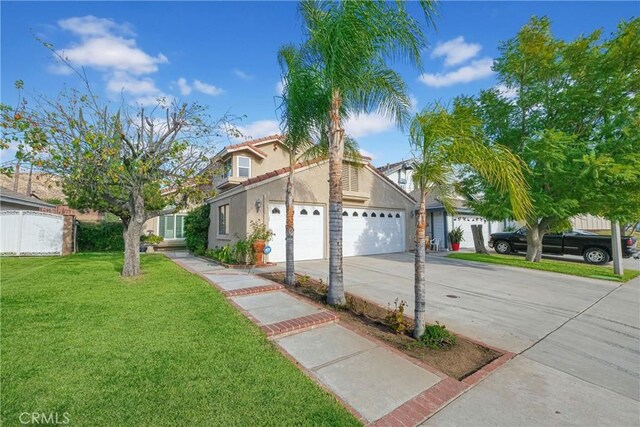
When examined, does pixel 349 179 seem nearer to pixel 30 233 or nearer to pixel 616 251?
pixel 616 251

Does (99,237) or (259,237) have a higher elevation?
(259,237)

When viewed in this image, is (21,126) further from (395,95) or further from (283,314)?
(395,95)

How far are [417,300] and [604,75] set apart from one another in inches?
508

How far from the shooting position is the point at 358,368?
3551mm

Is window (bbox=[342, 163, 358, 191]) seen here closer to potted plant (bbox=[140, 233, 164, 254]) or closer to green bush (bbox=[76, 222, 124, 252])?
potted plant (bbox=[140, 233, 164, 254])

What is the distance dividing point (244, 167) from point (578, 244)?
18.4 metres

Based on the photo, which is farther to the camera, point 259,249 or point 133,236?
point 259,249

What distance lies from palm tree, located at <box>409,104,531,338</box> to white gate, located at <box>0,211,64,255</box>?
17.8 m

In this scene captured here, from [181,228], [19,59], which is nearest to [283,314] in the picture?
[19,59]

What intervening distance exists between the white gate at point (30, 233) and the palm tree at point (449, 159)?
1780 cm

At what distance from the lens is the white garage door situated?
12.1 m

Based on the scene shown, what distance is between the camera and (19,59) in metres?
7.28

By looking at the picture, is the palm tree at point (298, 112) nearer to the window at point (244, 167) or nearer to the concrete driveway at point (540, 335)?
the concrete driveway at point (540, 335)

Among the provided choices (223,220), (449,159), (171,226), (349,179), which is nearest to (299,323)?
(449,159)
